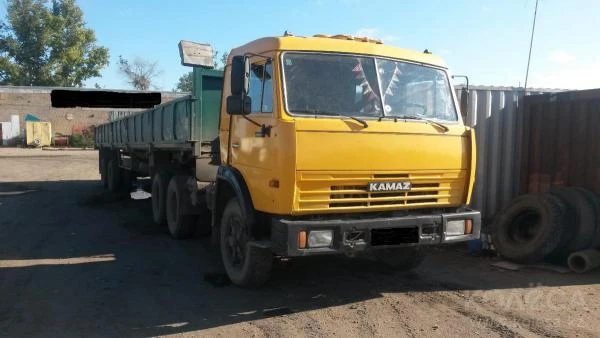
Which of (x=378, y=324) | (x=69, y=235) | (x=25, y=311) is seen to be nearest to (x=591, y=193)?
(x=378, y=324)

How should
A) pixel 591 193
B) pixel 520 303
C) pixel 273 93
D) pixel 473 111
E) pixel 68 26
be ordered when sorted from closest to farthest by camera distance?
pixel 273 93 → pixel 520 303 → pixel 591 193 → pixel 473 111 → pixel 68 26

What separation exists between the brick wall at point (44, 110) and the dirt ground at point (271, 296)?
33218 mm

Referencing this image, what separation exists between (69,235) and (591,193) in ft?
25.9

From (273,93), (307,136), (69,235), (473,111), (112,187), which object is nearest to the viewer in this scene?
(307,136)

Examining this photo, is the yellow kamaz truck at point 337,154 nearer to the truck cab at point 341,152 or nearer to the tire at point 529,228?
the truck cab at point 341,152

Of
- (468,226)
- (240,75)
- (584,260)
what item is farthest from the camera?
(584,260)

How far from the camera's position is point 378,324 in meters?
4.43

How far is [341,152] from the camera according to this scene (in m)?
4.46

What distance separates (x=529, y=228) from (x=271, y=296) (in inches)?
153

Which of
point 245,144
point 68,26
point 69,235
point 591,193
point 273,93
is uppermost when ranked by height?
point 68,26

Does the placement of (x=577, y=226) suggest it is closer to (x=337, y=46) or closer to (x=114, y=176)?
(x=337, y=46)

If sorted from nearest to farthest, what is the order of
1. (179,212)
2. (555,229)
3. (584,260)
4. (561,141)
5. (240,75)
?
(240,75), (584,260), (555,229), (561,141), (179,212)

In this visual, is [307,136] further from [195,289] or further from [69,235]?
[69,235]

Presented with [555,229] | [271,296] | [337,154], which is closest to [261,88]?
[337,154]
